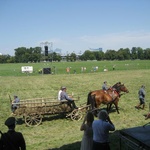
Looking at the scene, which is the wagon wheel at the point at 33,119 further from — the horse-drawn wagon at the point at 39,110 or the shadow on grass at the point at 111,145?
the shadow on grass at the point at 111,145

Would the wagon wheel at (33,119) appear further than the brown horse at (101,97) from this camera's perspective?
No

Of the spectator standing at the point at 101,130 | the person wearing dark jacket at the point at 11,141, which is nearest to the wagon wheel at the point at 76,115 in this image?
the spectator standing at the point at 101,130

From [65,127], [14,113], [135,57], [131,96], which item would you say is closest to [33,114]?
[14,113]

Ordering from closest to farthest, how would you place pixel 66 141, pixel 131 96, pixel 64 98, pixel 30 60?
1. pixel 66 141
2. pixel 64 98
3. pixel 131 96
4. pixel 30 60

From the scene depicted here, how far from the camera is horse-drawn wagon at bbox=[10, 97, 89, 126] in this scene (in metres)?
12.1

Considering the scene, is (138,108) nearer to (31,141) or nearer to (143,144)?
(31,141)

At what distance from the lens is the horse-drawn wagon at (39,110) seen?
1209 centimetres

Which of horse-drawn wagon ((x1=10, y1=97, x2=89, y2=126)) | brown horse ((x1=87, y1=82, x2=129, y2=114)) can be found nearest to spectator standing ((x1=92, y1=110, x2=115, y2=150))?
horse-drawn wagon ((x1=10, y1=97, x2=89, y2=126))

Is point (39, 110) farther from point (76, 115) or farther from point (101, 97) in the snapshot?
point (101, 97)

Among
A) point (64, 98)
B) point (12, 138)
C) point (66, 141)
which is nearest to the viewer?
point (12, 138)

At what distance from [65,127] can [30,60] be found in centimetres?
15919

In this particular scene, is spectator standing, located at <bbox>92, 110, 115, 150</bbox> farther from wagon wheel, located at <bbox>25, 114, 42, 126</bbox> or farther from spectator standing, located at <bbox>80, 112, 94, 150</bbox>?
wagon wheel, located at <bbox>25, 114, 42, 126</bbox>

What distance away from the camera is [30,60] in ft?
550

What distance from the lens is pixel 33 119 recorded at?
40.5ft
